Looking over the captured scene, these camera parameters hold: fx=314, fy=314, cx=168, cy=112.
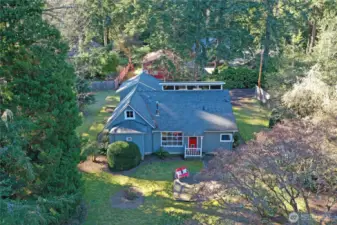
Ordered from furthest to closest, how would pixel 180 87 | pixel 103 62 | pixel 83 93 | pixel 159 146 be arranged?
pixel 103 62, pixel 83 93, pixel 180 87, pixel 159 146

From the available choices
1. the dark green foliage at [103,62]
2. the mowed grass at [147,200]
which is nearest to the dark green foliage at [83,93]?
the dark green foliage at [103,62]

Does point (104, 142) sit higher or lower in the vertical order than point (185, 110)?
lower

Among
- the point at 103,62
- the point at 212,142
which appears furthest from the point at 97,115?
the point at 212,142

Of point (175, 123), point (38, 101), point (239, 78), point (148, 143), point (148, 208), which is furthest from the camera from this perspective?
point (239, 78)

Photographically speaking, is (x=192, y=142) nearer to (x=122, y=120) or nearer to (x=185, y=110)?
(x=185, y=110)

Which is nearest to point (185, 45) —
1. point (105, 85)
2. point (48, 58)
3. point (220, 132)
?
point (105, 85)

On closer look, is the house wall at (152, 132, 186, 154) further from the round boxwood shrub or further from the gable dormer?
the gable dormer

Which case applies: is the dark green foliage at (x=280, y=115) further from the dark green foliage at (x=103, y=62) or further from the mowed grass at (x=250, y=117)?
the dark green foliage at (x=103, y=62)

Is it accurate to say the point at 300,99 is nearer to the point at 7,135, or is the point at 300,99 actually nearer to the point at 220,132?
the point at 220,132
